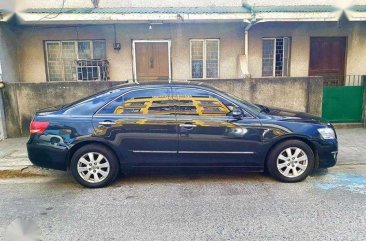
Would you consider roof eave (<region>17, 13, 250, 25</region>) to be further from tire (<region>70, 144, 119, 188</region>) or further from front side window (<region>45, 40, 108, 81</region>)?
tire (<region>70, 144, 119, 188</region>)

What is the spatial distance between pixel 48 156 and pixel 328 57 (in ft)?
28.6

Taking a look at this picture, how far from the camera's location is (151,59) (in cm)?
901

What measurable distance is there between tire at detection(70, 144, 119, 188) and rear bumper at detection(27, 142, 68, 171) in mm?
152

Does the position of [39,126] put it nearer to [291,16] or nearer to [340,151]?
[340,151]

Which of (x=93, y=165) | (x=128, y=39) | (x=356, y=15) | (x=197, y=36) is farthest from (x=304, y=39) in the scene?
(x=93, y=165)

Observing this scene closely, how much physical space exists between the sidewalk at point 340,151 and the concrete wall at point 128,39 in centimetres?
291

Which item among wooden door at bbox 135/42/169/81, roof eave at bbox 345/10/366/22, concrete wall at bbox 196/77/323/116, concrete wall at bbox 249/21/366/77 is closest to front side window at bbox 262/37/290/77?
concrete wall at bbox 249/21/366/77

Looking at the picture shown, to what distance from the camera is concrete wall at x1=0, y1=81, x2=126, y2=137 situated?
7.25 metres

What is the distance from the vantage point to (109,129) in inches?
170

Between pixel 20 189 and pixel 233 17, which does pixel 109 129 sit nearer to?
pixel 20 189

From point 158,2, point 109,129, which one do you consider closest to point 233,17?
point 158,2

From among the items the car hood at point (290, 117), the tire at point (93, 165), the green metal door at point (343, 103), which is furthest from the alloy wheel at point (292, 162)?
the green metal door at point (343, 103)

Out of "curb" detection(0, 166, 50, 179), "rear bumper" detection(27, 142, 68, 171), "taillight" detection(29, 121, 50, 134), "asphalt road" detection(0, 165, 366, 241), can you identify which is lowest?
"asphalt road" detection(0, 165, 366, 241)

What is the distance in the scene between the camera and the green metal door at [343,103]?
310 inches
